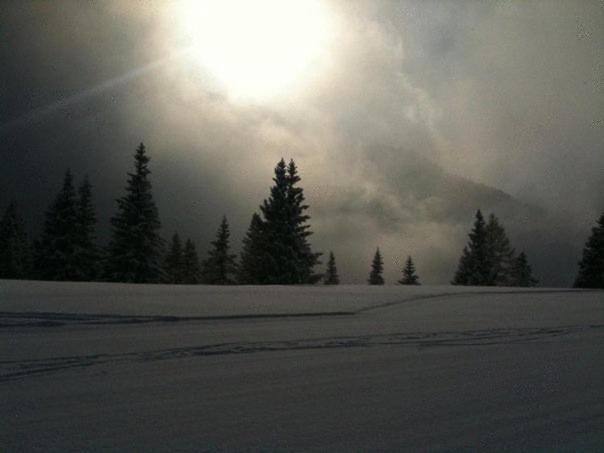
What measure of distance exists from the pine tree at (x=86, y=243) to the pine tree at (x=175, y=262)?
1816 cm

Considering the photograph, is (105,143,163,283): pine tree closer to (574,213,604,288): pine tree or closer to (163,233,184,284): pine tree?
(163,233,184,284): pine tree

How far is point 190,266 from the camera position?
57.0 meters

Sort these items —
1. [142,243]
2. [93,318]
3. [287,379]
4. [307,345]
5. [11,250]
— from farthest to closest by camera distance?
[11,250] < [142,243] < [93,318] < [307,345] < [287,379]

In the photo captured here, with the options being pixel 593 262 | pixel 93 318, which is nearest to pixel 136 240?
pixel 93 318

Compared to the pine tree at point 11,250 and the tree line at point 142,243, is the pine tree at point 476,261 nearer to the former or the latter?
the tree line at point 142,243

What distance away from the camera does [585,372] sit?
433cm

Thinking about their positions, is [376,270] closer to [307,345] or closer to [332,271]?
[332,271]

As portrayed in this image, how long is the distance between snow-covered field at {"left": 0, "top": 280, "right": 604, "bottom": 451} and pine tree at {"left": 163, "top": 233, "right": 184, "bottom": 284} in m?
48.7

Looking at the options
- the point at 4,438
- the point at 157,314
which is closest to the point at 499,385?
the point at 4,438

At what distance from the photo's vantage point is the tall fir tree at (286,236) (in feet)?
111

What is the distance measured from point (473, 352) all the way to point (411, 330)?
139cm

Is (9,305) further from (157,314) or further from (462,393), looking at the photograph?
(462,393)

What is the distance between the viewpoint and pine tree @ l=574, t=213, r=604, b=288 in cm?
3731

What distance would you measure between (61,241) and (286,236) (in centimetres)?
1757
